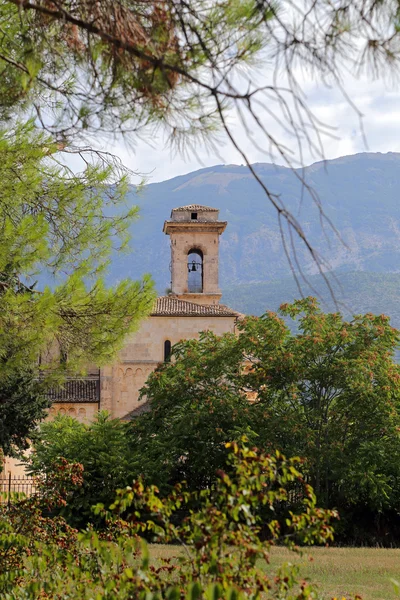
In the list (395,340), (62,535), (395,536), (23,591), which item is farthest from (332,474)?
(23,591)

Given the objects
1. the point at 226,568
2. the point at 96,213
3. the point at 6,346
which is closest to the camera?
the point at 226,568

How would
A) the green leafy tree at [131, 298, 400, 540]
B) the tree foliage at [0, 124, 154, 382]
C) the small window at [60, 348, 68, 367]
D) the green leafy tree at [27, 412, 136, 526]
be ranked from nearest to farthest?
the tree foliage at [0, 124, 154, 382] → the small window at [60, 348, 68, 367] → the green leafy tree at [27, 412, 136, 526] → the green leafy tree at [131, 298, 400, 540]

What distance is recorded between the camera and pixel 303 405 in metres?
19.5

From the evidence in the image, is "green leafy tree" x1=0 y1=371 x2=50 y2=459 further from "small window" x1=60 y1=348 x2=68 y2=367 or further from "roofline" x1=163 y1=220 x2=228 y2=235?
"roofline" x1=163 y1=220 x2=228 y2=235

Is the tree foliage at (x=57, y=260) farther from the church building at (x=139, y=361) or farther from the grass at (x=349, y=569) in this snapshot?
the church building at (x=139, y=361)

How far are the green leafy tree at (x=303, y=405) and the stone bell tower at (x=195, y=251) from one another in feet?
61.3

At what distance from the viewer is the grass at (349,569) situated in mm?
10839

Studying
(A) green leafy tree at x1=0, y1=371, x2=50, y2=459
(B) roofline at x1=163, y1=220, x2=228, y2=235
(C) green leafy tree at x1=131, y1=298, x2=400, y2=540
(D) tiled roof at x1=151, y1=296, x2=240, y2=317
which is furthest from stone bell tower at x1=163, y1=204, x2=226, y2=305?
(C) green leafy tree at x1=131, y1=298, x2=400, y2=540

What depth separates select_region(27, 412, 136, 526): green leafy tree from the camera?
705 inches

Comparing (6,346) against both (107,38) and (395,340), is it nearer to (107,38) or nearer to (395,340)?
(107,38)

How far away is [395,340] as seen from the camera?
19.2 metres

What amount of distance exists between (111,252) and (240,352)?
9.72 meters

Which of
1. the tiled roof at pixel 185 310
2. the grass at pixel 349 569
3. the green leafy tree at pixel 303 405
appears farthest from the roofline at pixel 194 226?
the grass at pixel 349 569

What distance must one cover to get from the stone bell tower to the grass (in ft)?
76.7
